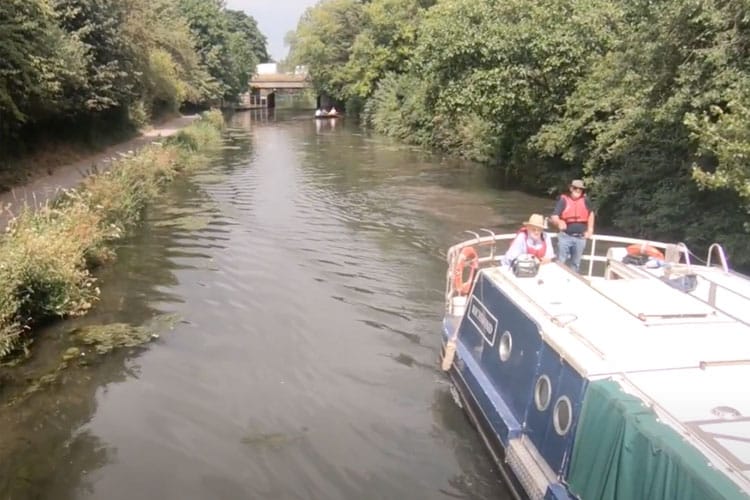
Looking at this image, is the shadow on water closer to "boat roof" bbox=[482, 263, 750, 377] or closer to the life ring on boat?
the life ring on boat

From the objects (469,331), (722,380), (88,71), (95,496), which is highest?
(88,71)

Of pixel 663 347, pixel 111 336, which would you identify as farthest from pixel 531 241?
pixel 111 336

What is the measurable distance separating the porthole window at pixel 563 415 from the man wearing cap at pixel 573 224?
5159 mm

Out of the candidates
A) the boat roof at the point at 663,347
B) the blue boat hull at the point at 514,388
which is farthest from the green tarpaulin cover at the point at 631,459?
the blue boat hull at the point at 514,388

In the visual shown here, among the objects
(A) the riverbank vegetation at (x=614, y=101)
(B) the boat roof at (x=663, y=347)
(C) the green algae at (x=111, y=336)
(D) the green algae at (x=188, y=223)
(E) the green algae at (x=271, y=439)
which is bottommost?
(E) the green algae at (x=271, y=439)

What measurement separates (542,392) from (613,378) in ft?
3.21

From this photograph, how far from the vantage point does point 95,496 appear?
A: 6.99 metres

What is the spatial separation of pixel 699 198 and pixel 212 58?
63295mm

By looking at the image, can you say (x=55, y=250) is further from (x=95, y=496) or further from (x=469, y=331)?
(x=469, y=331)

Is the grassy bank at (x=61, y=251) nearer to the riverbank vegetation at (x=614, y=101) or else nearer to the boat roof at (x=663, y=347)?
the boat roof at (x=663, y=347)

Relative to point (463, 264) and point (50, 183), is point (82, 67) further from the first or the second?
point (463, 264)

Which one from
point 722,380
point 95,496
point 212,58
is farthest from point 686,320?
point 212,58

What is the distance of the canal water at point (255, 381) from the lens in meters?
7.35

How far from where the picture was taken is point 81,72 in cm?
2486
